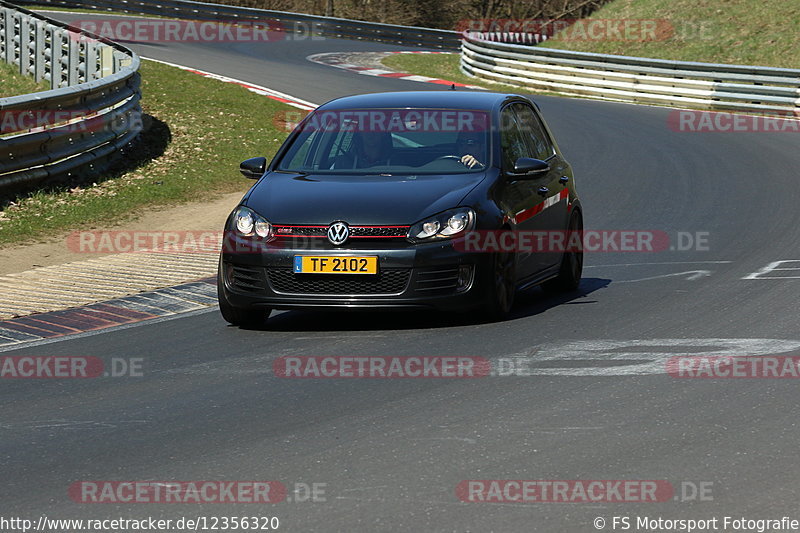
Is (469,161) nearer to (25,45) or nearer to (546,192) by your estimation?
(546,192)

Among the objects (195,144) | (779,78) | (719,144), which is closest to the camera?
(195,144)

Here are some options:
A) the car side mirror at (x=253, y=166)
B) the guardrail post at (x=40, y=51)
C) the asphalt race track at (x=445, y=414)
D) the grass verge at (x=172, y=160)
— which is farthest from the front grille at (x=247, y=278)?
the guardrail post at (x=40, y=51)

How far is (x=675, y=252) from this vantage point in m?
13.0

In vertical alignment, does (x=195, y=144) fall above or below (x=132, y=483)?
below

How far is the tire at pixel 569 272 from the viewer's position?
10.9 meters

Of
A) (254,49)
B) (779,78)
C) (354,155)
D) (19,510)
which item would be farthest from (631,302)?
(254,49)

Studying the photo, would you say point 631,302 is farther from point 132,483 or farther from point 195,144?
point 195,144

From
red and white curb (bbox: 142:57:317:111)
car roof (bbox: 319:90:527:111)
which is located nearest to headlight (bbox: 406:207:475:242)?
car roof (bbox: 319:90:527:111)

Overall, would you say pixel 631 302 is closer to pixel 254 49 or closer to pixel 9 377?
pixel 9 377

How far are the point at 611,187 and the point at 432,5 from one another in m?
46.6

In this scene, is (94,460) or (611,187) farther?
(611,187)

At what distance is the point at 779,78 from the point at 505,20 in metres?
35.1

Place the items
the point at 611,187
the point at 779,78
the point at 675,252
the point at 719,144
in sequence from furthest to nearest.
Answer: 1. the point at 779,78
2. the point at 719,144
3. the point at 611,187
4. the point at 675,252

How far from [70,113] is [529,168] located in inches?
333
